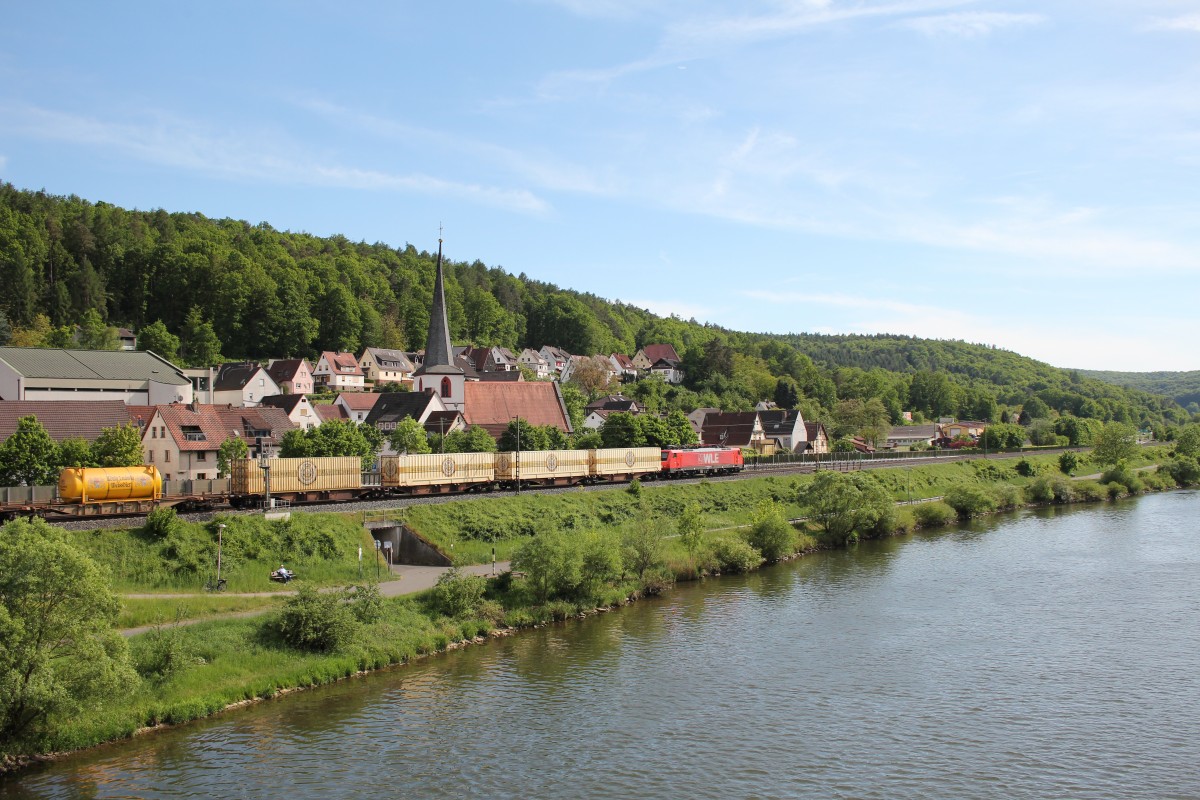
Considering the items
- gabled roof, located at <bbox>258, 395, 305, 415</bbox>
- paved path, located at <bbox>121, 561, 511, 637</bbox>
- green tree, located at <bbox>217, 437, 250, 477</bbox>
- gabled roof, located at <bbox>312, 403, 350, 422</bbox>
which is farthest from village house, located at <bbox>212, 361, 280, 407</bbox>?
paved path, located at <bbox>121, 561, 511, 637</bbox>

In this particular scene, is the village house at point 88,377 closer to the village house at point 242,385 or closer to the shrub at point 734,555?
the village house at point 242,385

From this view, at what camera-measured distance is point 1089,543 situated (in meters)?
55.3

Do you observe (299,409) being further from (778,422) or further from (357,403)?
(778,422)

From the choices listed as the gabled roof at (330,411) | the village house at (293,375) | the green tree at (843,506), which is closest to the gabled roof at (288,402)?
the gabled roof at (330,411)

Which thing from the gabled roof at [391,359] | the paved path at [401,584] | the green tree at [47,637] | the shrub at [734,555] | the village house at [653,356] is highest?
the village house at [653,356]

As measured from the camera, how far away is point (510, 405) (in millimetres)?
87688

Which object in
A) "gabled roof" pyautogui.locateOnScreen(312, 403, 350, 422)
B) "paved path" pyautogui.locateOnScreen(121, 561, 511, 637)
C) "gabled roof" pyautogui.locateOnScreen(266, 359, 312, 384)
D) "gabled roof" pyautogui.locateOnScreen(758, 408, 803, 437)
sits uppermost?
"gabled roof" pyautogui.locateOnScreen(266, 359, 312, 384)

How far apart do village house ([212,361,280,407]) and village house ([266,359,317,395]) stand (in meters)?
7.70

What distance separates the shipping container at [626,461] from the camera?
60.3m

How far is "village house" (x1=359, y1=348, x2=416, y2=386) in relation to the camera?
132m

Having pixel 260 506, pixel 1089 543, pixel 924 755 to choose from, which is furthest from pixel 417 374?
pixel 924 755

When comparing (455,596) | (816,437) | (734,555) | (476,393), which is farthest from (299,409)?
(816,437)

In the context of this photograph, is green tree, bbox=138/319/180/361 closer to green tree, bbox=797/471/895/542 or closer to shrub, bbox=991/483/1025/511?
green tree, bbox=797/471/895/542

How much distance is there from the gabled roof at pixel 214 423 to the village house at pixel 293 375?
4467cm
